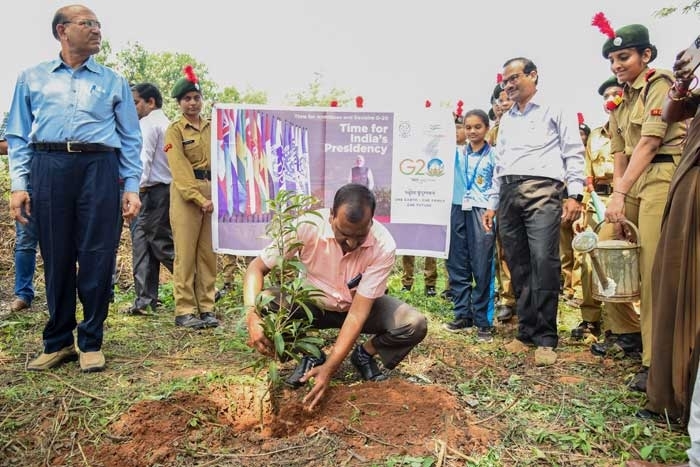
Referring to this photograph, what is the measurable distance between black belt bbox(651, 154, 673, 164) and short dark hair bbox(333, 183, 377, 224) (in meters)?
1.64

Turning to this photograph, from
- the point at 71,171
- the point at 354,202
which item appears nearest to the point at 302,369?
the point at 354,202

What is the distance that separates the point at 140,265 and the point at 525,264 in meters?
3.24

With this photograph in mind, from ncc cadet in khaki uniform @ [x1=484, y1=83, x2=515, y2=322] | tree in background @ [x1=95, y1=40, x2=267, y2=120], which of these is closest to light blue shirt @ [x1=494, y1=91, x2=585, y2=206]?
ncc cadet in khaki uniform @ [x1=484, y1=83, x2=515, y2=322]

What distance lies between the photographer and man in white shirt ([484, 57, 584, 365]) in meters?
3.63

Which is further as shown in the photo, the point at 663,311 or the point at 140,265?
the point at 140,265

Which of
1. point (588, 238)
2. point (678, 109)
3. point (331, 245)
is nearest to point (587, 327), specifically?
point (588, 238)

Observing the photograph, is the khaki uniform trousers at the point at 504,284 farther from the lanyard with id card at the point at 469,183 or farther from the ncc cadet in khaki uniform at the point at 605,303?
the ncc cadet in khaki uniform at the point at 605,303

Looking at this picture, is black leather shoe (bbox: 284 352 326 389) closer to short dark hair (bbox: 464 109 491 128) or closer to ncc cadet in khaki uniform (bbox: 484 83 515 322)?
ncc cadet in khaki uniform (bbox: 484 83 515 322)

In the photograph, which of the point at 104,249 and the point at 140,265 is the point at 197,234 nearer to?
the point at 140,265

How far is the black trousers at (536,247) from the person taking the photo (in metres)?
3.62

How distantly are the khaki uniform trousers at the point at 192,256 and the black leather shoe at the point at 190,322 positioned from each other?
39 millimetres

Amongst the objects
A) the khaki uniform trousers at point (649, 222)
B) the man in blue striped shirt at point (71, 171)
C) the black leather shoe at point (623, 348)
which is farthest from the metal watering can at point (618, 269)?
the man in blue striped shirt at point (71, 171)

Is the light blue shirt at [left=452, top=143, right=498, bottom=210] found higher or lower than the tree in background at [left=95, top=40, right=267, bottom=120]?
lower

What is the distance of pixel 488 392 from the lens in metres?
2.99
